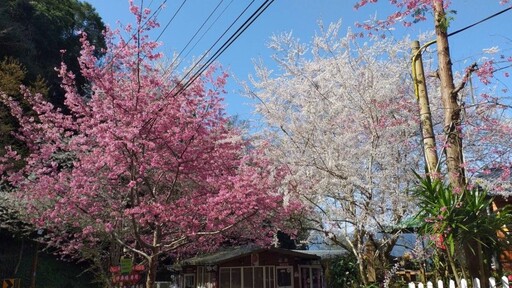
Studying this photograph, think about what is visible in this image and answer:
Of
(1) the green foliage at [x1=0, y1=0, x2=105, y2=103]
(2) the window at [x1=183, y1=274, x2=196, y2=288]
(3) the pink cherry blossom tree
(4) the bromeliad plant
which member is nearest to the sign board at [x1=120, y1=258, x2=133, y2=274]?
(3) the pink cherry blossom tree

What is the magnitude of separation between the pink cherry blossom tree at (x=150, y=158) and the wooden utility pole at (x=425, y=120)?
527 centimetres

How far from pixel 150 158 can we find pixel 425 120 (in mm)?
6658

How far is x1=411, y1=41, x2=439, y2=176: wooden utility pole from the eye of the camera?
5.52 metres

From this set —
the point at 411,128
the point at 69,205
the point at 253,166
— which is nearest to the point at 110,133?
the point at 69,205

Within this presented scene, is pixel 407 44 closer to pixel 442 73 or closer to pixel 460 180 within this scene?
pixel 442 73

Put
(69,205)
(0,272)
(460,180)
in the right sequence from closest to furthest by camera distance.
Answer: (460,180) < (69,205) < (0,272)

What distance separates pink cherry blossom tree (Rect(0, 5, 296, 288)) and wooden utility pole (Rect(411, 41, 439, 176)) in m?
5.27

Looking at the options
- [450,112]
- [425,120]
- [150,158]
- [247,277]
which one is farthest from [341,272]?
[450,112]

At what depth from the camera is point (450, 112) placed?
16.9 ft

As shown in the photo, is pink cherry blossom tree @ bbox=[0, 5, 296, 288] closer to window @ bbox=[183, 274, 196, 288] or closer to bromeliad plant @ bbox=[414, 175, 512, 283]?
bromeliad plant @ bbox=[414, 175, 512, 283]

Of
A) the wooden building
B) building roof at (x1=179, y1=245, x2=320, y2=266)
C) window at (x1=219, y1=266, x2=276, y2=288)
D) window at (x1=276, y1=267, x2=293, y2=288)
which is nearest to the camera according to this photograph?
building roof at (x1=179, y1=245, x2=320, y2=266)

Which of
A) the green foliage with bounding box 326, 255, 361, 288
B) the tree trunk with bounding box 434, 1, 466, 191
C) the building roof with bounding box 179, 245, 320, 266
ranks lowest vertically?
the green foliage with bounding box 326, 255, 361, 288

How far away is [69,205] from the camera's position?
1053cm

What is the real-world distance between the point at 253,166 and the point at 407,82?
15.3ft
